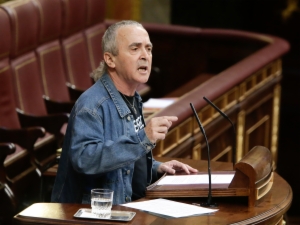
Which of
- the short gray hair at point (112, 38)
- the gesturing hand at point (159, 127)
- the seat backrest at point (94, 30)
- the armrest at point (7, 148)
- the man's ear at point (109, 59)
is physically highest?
the short gray hair at point (112, 38)

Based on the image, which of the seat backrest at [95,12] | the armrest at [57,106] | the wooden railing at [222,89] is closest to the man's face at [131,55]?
the wooden railing at [222,89]

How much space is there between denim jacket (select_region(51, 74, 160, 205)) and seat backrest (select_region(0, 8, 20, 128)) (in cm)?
152

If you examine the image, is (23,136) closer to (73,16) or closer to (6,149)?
(6,149)

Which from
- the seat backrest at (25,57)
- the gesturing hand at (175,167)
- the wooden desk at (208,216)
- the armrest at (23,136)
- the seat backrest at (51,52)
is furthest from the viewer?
the seat backrest at (51,52)

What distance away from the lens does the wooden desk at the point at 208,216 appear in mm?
1990

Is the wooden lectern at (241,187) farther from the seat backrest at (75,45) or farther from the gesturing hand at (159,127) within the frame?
the seat backrest at (75,45)

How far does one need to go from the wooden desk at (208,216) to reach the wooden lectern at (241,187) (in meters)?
0.03

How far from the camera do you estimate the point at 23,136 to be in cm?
352

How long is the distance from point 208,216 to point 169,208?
0.11 meters

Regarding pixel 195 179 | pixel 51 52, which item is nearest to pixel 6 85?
pixel 51 52

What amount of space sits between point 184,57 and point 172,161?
306 cm

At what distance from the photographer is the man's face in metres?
2.24

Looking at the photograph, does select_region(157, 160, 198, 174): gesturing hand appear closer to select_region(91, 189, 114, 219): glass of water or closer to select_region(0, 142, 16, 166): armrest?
select_region(91, 189, 114, 219): glass of water

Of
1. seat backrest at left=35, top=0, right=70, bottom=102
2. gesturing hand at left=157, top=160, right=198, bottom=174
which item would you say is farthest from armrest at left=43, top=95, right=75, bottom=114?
gesturing hand at left=157, top=160, right=198, bottom=174
